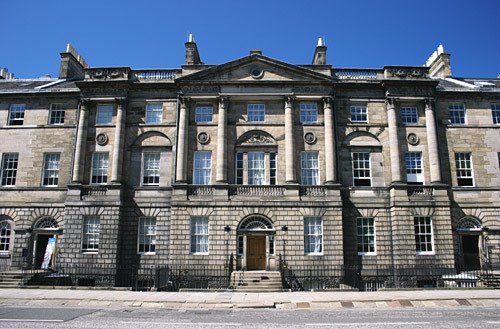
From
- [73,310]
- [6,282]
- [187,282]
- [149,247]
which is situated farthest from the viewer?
[149,247]

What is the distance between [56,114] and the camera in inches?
1103

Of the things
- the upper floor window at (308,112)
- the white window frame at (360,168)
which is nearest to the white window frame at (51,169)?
the upper floor window at (308,112)

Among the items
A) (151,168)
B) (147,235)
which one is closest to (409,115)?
(151,168)

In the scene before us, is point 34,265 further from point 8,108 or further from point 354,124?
point 354,124

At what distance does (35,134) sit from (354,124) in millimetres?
20921

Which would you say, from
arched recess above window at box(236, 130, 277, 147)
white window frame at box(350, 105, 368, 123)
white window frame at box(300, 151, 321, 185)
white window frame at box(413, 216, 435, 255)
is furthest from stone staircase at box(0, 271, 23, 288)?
white window frame at box(413, 216, 435, 255)

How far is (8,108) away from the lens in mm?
28359

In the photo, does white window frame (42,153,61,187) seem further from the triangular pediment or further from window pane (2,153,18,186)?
the triangular pediment

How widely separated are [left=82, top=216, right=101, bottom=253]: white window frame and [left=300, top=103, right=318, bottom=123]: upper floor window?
14.2 m

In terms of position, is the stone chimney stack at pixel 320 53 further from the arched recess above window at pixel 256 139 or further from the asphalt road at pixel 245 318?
the asphalt road at pixel 245 318

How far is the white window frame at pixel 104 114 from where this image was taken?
2709 cm

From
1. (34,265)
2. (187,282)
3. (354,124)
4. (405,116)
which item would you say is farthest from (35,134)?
(405,116)

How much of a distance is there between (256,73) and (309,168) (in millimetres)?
6995

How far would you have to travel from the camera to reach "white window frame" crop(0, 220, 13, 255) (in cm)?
2616
